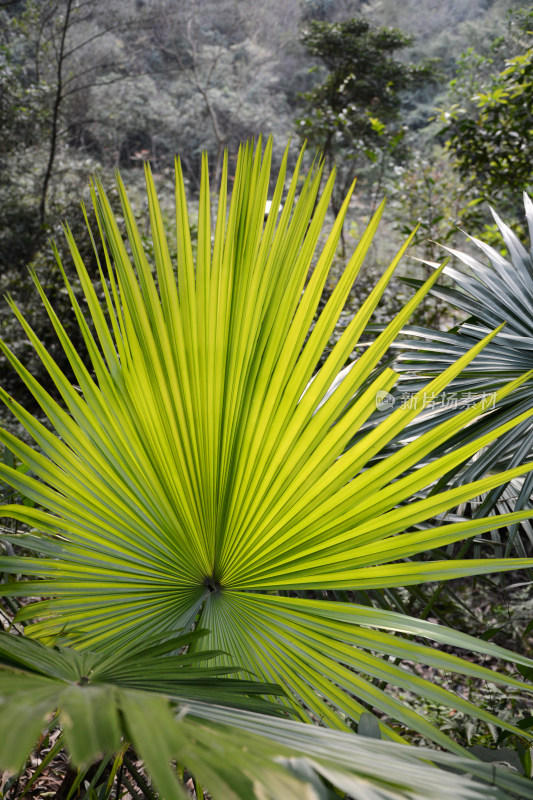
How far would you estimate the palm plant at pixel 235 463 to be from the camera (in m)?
0.63

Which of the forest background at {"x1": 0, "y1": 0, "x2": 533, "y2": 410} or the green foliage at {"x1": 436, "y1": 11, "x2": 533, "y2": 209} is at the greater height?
the forest background at {"x1": 0, "y1": 0, "x2": 533, "y2": 410}

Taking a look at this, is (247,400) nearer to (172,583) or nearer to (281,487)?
(281,487)

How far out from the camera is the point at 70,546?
735 mm

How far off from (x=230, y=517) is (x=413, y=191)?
484cm

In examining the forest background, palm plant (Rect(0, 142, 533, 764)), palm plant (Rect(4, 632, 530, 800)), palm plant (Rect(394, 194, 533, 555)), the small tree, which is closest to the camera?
palm plant (Rect(4, 632, 530, 800))

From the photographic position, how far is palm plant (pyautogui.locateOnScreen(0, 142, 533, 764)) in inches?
24.8

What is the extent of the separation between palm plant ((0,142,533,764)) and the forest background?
2118 mm

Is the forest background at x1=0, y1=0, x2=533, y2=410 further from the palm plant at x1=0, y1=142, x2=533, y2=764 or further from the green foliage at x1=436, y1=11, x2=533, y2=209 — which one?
the palm plant at x1=0, y1=142, x2=533, y2=764

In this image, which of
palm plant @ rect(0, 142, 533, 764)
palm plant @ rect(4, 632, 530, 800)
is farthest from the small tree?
palm plant @ rect(4, 632, 530, 800)

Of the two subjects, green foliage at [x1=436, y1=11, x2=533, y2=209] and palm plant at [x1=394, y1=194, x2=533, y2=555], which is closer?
palm plant at [x1=394, y1=194, x2=533, y2=555]

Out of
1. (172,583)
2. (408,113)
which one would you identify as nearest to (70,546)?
(172,583)

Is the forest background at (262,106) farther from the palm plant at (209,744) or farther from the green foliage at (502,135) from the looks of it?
the palm plant at (209,744)

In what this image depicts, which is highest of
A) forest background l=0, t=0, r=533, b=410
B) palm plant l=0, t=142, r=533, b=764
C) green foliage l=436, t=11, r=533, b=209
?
forest background l=0, t=0, r=533, b=410

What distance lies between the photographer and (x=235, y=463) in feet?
2.38
